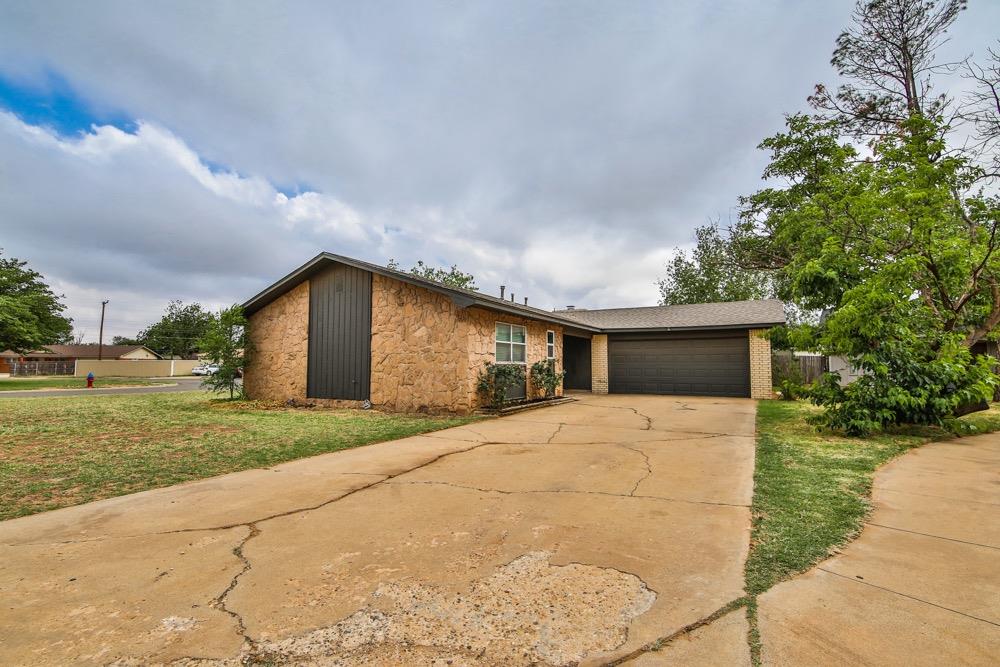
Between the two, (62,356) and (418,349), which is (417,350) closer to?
(418,349)

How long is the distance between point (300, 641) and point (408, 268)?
124 feet

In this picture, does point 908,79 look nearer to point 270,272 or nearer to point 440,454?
point 440,454

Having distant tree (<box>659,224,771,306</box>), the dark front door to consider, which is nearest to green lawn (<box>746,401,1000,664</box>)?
the dark front door

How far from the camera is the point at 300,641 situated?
5.94 feet

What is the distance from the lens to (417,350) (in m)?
10.3

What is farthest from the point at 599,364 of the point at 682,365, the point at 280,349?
the point at 280,349

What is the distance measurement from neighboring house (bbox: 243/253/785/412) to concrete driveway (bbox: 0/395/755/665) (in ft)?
17.5

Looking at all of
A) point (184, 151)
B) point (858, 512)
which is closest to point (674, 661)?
point (858, 512)

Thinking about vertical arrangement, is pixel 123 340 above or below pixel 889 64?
below

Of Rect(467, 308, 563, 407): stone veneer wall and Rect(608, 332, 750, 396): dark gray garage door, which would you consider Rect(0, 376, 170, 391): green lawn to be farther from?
Rect(608, 332, 750, 396): dark gray garage door

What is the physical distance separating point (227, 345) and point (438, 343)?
7.48 meters

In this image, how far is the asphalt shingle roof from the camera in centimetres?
1455

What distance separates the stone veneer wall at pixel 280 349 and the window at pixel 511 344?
217 inches

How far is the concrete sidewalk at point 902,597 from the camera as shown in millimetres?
1705
